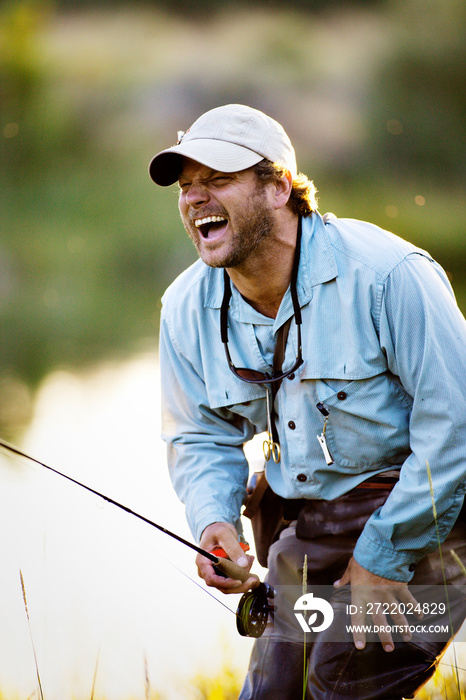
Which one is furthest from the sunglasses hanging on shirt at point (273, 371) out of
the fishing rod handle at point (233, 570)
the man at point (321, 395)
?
the fishing rod handle at point (233, 570)

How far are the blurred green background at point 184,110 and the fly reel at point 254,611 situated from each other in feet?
20.4

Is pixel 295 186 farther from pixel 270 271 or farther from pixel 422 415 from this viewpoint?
pixel 422 415

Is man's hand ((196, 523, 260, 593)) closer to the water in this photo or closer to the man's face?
the water

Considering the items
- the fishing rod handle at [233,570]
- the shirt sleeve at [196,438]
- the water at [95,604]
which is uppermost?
the shirt sleeve at [196,438]

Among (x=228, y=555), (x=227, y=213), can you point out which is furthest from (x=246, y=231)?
(x=228, y=555)

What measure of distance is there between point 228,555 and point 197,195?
0.75 m

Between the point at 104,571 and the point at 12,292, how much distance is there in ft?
19.6

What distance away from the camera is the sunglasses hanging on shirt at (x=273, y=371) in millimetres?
1778

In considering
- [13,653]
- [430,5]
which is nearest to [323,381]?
[13,653]

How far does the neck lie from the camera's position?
1.81 metres

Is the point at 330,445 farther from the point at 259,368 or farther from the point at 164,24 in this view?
the point at 164,24

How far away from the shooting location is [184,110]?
946cm

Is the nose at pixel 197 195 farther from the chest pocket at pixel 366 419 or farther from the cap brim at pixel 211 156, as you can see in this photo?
the chest pocket at pixel 366 419

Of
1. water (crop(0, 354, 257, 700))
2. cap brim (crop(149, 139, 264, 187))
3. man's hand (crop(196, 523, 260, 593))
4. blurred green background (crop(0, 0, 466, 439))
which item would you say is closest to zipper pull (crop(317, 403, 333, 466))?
man's hand (crop(196, 523, 260, 593))
